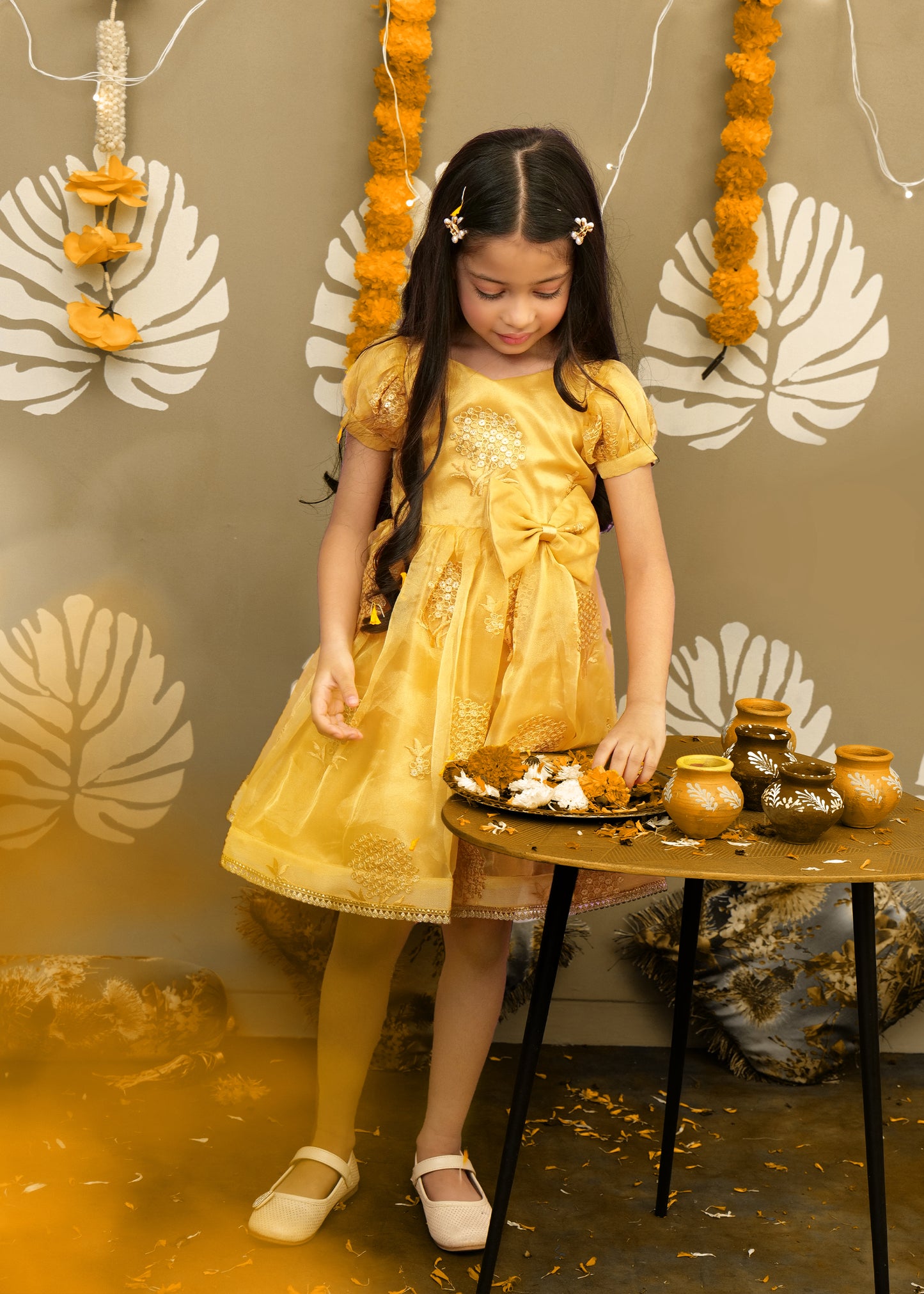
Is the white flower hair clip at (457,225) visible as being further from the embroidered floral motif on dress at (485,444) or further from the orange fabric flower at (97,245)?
the orange fabric flower at (97,245)

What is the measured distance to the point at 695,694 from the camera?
7.52ft

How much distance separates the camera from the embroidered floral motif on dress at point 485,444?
1.61 metres

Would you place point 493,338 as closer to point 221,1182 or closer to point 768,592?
point 768,592

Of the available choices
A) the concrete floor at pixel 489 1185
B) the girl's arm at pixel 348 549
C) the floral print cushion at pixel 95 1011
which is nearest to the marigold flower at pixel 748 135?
the girl's arm at pixel 348 549

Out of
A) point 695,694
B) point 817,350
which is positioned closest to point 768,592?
point 695,694

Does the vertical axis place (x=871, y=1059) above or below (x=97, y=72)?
below

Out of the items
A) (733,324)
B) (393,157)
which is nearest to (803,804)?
(733,324)

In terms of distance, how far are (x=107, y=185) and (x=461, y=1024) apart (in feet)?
5.04

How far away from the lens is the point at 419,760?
5.07ft

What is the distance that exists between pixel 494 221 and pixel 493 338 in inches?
6.0

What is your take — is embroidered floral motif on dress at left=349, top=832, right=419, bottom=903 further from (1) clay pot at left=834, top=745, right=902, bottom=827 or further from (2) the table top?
(1) clay pot at left=834, top=745, right=902, bottom=827

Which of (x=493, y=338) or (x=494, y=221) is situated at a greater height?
(x=494, y=221)

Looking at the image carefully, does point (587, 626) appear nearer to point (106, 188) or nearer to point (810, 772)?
point (810, 772)

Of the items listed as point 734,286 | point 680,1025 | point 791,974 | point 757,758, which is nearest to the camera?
point 757,758
